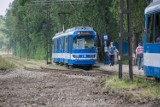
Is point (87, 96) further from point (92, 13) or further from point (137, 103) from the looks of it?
point (92, 13)

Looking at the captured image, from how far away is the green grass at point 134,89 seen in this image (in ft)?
50.0

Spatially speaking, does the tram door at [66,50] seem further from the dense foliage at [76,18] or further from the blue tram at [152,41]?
the blue tram at [152,41]

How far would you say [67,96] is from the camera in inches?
664

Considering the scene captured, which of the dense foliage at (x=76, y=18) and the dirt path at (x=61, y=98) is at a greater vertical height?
the dense foliage at (x=76, y=18)

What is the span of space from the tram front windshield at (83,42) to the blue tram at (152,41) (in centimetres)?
1811

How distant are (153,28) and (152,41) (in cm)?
52

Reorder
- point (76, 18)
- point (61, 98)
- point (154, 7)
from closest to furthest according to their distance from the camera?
point (61, 98) → point (154, 7) → point (76, 18)

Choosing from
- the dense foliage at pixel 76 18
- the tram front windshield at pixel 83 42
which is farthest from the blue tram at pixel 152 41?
the dense foliage at pixel 76 18

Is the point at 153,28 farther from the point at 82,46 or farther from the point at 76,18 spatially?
the point at 76,18

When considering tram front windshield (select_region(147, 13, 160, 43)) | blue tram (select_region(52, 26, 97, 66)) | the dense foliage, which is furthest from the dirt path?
the dense foliage

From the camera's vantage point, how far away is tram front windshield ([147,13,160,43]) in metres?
19.0

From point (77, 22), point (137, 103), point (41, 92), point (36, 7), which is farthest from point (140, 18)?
point (36, 7)

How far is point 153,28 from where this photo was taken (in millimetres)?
19719

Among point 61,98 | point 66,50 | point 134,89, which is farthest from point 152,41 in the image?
point 66,50
